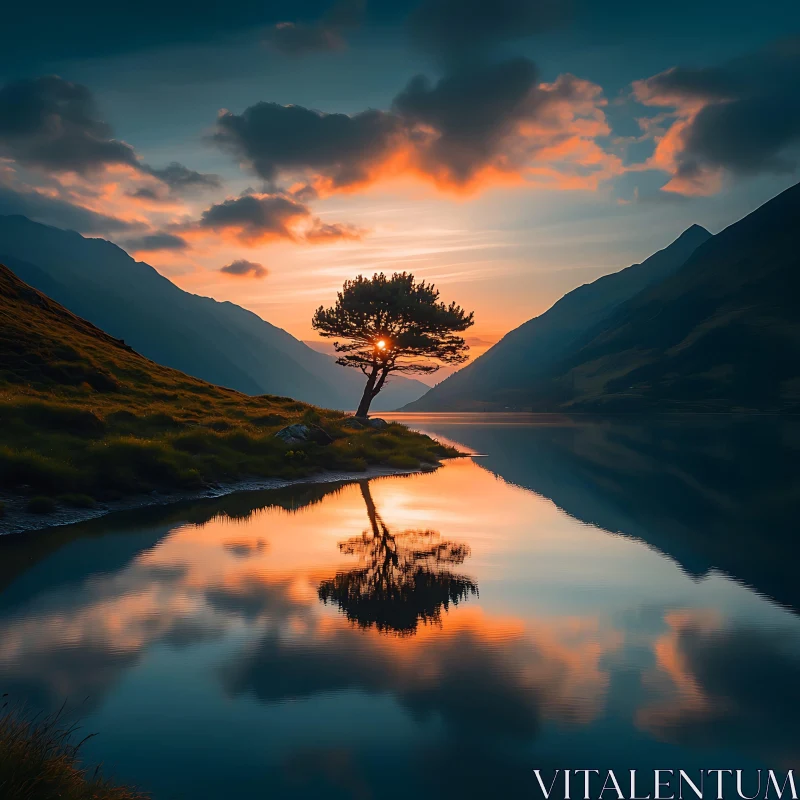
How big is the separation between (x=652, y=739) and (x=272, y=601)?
7.89m

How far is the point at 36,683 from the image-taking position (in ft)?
30.2

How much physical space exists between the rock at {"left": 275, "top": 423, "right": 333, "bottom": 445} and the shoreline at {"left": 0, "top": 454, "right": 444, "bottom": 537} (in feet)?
9.81

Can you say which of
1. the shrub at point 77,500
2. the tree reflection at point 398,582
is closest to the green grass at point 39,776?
the tree reflection at point 398,582

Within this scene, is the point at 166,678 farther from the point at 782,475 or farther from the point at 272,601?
the point at 782,475

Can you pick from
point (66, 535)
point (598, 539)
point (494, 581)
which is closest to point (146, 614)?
point (494, 581)

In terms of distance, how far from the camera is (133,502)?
1019 inches

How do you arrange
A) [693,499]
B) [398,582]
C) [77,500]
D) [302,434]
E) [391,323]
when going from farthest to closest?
[391,323], [302,434], [693,499], [77,500], [398,582]

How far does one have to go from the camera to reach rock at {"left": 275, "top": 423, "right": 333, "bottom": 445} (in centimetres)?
3988

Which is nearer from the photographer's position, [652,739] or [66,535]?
[652,739]

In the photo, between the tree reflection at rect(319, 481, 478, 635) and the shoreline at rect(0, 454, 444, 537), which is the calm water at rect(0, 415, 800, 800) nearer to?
the tree reflection at rect(319, 481, 478, 635)

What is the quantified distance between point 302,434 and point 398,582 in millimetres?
26665

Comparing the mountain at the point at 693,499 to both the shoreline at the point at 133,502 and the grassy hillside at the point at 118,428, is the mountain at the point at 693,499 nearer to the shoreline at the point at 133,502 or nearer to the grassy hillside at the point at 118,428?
the shoreline at the point at 133,502

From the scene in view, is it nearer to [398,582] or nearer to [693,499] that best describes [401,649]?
[398,582]

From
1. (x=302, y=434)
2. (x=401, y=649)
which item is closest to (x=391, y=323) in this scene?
(x=302, y=434)
